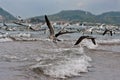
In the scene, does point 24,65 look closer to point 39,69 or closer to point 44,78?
point 39,69

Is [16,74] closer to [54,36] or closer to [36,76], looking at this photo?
[36,76]

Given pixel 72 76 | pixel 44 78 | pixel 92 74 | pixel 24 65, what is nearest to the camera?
pixel 44 78

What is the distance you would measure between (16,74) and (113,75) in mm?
4176

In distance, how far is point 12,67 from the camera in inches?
586

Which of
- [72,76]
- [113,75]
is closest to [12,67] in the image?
[72,76]

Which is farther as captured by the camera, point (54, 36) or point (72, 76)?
point (54, 36)

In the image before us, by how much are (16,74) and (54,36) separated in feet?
64.0

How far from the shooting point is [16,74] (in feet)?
42.5

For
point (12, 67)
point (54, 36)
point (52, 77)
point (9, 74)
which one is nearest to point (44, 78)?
point (52, 77)

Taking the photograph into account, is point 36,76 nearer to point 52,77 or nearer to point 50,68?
point 52,77

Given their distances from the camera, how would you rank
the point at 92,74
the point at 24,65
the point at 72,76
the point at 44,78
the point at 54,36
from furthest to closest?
the point at 54,36
the point at 24,65
the point at 92,74
the point at 72,76
the point at 44,78

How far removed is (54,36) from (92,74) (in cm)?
1801

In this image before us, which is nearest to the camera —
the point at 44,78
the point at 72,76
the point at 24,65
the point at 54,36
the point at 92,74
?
the point at 44,78

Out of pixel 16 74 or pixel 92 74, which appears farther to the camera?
pixel 92 74
